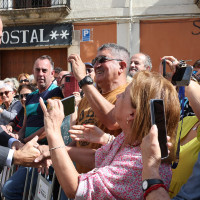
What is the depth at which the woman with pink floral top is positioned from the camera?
142cm

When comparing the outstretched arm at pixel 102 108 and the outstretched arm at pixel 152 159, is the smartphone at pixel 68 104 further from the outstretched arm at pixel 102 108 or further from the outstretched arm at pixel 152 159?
the outstretched arm at pixel 152 159

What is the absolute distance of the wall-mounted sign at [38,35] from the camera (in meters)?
10.2

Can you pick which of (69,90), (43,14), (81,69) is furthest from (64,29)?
(81,69)

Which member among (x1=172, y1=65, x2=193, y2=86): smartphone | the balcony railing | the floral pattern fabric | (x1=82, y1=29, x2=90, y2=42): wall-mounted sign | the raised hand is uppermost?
the balcony railing

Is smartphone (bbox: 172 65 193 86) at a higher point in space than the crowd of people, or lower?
higher

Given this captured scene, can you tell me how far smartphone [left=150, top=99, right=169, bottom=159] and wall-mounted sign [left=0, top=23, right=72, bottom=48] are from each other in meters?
9.25

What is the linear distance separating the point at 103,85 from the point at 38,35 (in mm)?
8562

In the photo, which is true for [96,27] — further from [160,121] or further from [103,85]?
[160,121]

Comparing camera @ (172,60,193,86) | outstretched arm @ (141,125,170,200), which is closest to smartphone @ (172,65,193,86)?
camera @ (172,60,193,86)

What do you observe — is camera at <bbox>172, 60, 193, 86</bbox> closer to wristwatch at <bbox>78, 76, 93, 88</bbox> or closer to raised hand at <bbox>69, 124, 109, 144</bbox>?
raised hand at <bbox>69, 124, 109, 144</bbox>

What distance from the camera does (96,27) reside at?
32.9ft

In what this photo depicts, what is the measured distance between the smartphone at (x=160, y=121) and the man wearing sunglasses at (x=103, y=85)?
884mm

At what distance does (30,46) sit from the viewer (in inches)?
411

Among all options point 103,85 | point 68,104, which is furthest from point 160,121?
point 103,85
